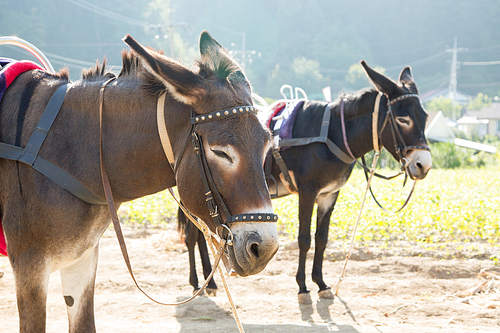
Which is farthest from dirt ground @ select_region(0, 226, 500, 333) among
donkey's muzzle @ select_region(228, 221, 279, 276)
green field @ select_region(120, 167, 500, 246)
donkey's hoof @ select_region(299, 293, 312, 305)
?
donkey's muzzle @ select_region(228, 221, 279, 276)

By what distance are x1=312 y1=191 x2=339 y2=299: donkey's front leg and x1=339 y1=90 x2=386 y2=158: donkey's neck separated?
66 cm

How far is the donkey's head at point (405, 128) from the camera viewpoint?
14.0 ft

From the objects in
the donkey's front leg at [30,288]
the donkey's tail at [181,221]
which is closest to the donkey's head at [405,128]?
the donkey's tail at [181,221]

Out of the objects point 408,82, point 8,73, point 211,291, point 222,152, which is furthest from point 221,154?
point 408,82

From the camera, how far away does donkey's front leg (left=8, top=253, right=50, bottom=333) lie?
6.12 ft

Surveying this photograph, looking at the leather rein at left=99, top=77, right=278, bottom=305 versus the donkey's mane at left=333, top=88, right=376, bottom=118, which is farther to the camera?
the donkey's mane at left=333, top=88, right=376, bottom=118

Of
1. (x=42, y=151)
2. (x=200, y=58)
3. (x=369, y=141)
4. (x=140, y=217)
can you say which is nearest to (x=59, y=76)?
(x=42, y=151)

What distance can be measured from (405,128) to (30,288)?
367 centimetres

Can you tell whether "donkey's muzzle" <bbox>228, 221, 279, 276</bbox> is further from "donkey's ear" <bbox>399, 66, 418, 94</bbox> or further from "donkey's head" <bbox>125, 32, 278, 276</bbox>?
"donkey's ear" <bbox>399, 66, 418, 94</bbox>

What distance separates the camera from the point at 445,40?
8325 cm

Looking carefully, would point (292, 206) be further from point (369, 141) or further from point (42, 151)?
point (42, 151)

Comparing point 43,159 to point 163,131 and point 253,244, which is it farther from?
point 253,244

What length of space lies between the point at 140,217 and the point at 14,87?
6107 mm

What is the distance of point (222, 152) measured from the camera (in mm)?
1756
